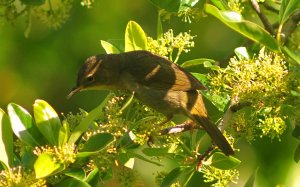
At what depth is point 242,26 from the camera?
375 centimetres

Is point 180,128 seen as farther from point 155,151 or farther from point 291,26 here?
point 291,26

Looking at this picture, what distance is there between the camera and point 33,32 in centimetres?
736

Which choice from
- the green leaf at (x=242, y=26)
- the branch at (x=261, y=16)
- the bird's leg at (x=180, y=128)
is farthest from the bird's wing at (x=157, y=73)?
the green leaf at (x=242, y=26)

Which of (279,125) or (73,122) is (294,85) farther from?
(73,122)

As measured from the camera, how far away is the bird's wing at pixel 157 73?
4965 mm

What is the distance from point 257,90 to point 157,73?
4.14ft

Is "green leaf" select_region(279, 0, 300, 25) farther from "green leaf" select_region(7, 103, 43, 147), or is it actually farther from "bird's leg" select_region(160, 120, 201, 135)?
"green leaf" select_region(7, 103, 43, 147)

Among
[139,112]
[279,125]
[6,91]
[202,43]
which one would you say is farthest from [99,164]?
[6,91]

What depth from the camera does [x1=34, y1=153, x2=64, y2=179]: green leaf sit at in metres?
3.80

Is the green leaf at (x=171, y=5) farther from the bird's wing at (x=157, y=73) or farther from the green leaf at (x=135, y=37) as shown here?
the bird's wing at (x=157, y=73)

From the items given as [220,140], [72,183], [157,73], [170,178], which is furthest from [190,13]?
[72,183]

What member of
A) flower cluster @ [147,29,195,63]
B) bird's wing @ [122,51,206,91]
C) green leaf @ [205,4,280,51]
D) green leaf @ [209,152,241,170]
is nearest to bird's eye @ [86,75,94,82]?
bird's wing @ [122,51,206,91]

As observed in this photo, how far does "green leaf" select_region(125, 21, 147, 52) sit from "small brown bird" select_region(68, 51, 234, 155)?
5 cm

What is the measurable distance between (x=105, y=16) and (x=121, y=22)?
0.56 feet
